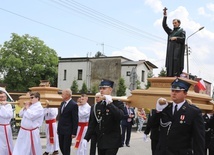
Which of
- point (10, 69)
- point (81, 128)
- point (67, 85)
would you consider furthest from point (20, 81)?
point (81, 128)

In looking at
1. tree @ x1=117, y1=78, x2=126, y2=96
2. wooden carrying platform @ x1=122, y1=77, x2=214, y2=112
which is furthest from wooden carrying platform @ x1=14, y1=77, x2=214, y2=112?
tree @ x1=117, y1=78, x2=126, y2=96

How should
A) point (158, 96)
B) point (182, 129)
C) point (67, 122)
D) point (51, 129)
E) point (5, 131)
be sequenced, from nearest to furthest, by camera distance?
point (182, 129) < point (158, 96) < point (5, 131) < point (67, 122) < point (51, 129)

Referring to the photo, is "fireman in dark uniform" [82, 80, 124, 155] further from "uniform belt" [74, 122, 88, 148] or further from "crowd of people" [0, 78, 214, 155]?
"uniform belt" [74, 122, 88, 148]

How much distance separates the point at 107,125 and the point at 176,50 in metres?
1.87

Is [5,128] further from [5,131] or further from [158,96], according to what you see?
[158,96]

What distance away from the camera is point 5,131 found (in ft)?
28.3

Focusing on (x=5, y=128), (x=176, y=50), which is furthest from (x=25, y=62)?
(x=176, y=50)

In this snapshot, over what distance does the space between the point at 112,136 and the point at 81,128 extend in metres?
4.24

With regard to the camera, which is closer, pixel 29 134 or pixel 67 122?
pixel 29 134

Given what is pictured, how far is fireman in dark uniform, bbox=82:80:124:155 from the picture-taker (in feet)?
19.8

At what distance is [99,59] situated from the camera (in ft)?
144

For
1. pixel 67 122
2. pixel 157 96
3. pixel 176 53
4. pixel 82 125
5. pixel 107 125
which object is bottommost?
pixel 82 125

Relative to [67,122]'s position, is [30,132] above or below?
below

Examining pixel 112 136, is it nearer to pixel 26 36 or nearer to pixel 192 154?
pixel 192 154
